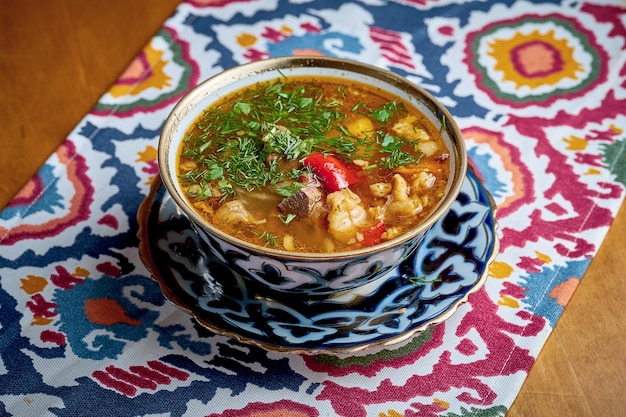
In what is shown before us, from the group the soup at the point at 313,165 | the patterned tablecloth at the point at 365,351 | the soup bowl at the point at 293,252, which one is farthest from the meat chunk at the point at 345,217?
the patterned tablecloth at the point at 365,351

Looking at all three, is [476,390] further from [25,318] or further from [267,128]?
[25,318]

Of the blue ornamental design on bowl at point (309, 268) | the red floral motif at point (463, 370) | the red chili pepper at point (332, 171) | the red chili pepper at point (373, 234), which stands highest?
the red chili pepper at point (332, 171)

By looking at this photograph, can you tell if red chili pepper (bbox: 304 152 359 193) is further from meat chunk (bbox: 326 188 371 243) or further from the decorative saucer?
the decorative saucer

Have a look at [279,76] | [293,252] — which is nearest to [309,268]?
[293,252]

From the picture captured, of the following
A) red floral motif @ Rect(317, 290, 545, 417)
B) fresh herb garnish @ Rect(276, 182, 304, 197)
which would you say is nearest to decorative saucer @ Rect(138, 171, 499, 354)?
red floral motif @ Rect(317, 290, 545, 417)

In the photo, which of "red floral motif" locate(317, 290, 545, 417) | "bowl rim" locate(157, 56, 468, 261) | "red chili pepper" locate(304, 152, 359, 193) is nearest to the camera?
"bowl rim" locate(157, 56, 468, 261)

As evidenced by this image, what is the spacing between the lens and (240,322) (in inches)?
71.1

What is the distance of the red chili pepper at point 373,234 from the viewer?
1.81 m

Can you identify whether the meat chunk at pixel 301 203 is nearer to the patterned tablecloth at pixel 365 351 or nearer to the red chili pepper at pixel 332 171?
the red chili pepper at pixel 332 171

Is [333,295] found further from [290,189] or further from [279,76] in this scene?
[279,76]

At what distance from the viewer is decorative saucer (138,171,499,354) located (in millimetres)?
1770

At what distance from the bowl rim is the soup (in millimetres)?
45

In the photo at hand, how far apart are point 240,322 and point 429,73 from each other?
1452mm

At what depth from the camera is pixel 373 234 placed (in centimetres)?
183
